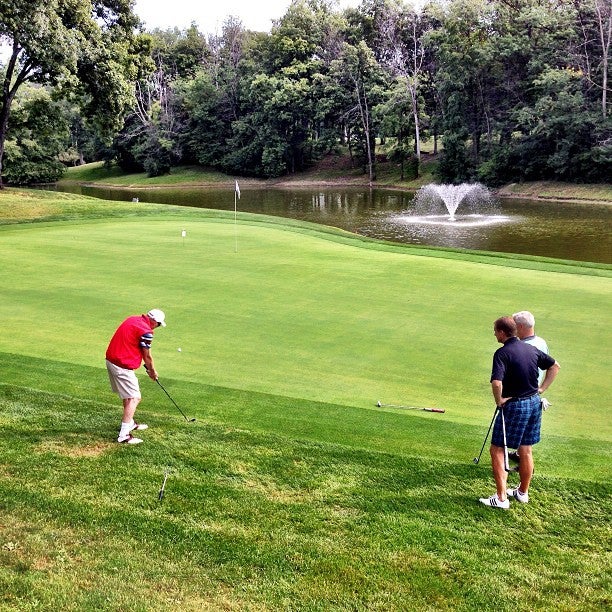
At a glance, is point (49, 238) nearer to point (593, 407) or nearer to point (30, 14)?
point (30, 14)

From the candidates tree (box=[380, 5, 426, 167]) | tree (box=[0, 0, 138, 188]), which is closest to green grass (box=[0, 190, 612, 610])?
tree (box=[0, 0, 138, 188])

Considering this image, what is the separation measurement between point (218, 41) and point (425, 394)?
88.3 meters

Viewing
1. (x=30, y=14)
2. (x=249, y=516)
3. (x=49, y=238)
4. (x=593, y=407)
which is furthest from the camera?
(x=30, y=14)

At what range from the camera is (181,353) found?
358 inches

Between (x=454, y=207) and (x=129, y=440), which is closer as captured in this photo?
(x=129, y=440)

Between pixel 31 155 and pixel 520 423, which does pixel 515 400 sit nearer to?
pixel 520 423

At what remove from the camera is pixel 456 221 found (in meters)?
34.5

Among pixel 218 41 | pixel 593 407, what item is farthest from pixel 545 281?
pixel 218 41

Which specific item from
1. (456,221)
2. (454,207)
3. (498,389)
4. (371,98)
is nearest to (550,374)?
(498,389)

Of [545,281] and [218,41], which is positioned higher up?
[218,41]

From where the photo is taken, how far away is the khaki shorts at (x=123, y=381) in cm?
674

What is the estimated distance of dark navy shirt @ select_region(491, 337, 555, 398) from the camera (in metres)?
5.35

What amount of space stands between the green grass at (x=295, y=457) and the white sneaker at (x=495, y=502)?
0.27ft

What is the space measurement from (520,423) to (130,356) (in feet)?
13.0
